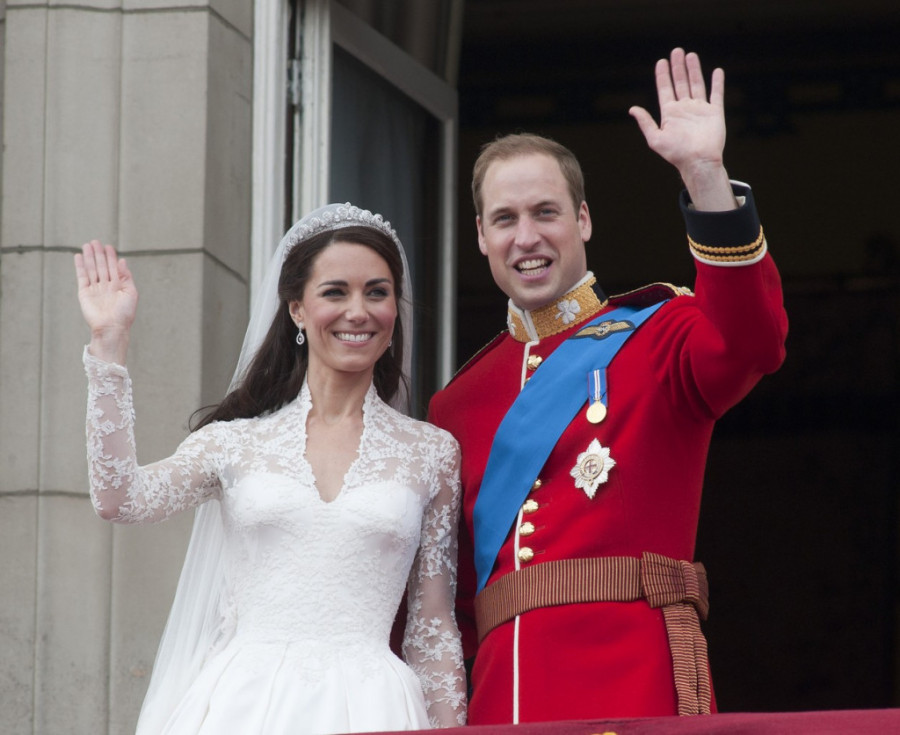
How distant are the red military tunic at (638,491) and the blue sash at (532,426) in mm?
23

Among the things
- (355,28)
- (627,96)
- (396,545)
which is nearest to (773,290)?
(396,545)

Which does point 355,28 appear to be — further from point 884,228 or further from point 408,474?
point 884,228

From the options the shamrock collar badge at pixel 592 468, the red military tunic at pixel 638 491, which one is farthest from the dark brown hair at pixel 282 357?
the shamrock collar badge at pixel 592 468

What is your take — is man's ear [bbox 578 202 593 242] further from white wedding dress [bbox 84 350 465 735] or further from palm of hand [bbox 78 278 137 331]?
palm of hand [bbox 78 278 137 331]

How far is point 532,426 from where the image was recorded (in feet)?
12.1

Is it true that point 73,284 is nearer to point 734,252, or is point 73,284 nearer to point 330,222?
point 330,222

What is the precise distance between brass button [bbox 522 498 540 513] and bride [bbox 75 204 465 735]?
0.24 m

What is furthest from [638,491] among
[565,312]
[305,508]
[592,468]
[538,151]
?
[538,151]

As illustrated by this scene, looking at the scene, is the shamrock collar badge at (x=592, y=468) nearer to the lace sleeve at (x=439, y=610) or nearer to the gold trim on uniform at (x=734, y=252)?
the lace sleeve at (x=439, y=610)

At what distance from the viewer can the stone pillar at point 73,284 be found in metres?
4.80

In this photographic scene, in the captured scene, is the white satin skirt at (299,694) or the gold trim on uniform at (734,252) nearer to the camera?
the gold trim on uniform at (734,252)

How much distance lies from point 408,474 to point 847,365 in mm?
5316

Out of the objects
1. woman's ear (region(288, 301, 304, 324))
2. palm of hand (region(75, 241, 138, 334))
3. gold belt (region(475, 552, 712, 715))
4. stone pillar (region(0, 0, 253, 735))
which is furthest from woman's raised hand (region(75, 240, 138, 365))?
stone pillar (region(0, 0, 253, 735))

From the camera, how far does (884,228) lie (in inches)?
336
